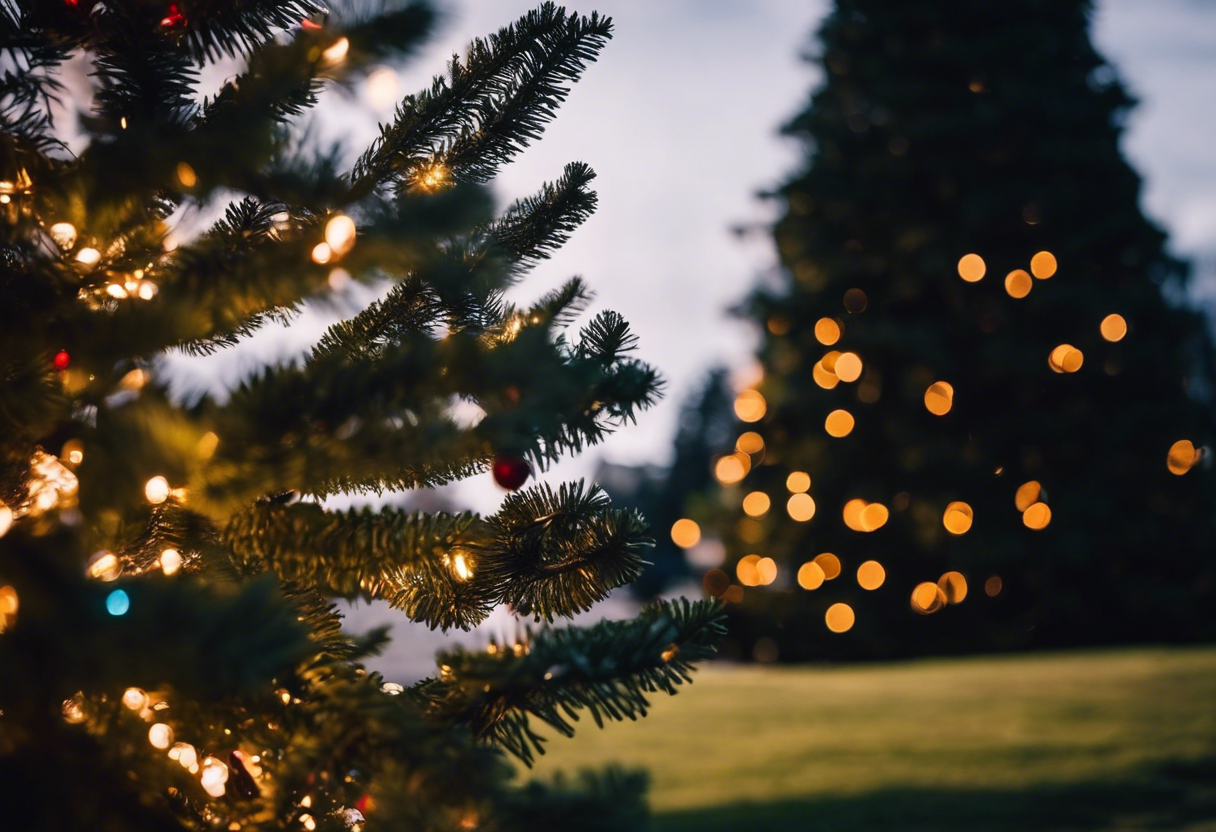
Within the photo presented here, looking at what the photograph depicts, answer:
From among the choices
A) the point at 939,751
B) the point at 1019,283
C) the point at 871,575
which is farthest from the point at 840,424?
the point at 939,751

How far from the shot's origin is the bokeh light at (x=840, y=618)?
26.6ft

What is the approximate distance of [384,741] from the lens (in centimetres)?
80

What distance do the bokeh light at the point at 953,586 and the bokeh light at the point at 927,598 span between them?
42mm

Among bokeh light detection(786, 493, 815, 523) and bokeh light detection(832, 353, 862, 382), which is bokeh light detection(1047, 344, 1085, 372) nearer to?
bokeh light detection(832, 353, 862, 382)

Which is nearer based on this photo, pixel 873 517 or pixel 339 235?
pixel 339 235

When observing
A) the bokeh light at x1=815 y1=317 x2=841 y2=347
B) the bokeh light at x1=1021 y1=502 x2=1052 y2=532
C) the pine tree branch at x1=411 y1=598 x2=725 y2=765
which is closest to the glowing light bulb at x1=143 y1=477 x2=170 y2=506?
the pine tree branch at x1=411 y1=598 x2=725 y2=765

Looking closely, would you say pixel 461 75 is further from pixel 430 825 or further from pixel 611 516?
pixel 430 825

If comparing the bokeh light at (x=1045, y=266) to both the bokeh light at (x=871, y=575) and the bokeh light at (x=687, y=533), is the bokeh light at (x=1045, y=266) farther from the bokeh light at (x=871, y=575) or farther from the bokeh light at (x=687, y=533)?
the bokeh light at (x=687, y=533)

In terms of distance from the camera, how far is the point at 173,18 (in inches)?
39.5

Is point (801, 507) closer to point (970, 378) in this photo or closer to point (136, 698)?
point (970, 378)

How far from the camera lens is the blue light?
63 cm

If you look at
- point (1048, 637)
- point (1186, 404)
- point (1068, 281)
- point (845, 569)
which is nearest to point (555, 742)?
point (845, 569)

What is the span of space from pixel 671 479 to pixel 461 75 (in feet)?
64.4

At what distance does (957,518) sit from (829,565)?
1.23 metres
